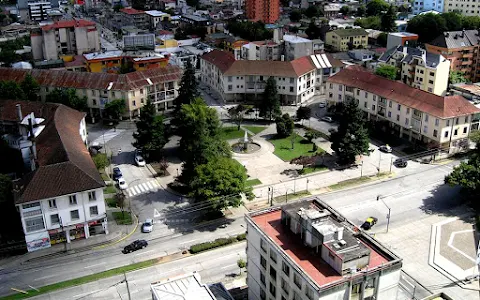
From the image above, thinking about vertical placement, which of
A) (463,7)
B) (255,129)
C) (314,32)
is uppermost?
(463,7)

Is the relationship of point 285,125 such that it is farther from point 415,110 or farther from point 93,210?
point 93,210

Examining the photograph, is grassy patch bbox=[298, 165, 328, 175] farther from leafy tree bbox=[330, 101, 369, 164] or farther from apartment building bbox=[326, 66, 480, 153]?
apartment building bbox=[326, 66, 480, 153]

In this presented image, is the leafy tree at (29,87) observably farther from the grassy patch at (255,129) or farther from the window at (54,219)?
the window at (54,219)

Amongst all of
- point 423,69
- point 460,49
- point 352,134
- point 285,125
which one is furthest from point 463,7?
point 352,134

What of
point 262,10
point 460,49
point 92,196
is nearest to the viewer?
point 92,196

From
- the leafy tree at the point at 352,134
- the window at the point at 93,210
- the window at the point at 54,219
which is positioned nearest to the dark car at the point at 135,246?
the window at the point at 93,210

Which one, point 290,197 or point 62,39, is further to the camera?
point 62,39
